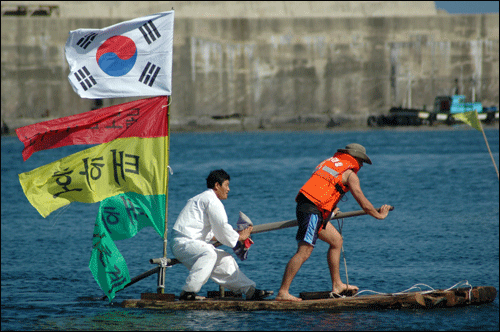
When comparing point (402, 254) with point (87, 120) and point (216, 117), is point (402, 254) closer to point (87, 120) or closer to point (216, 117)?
point (87, 120)

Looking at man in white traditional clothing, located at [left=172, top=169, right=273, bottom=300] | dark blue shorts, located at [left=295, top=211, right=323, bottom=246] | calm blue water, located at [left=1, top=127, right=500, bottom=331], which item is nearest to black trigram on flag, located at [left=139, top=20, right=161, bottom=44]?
man in white traditional clothing, located at [left=172, top=169, right=273, bottom=300]

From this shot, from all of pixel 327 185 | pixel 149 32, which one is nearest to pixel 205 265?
pixel 327 185

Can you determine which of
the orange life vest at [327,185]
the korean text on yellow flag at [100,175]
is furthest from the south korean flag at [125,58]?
the orange life vest at [327,185]

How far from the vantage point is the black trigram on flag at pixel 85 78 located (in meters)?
7.87

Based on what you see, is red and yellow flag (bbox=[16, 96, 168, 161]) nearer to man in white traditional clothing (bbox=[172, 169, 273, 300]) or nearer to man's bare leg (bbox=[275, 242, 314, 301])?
man in white traditional clothing (bbox=[172, 169, 273, 300])

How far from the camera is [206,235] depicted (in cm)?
768

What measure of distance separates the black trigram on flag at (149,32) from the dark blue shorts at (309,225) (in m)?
2.56

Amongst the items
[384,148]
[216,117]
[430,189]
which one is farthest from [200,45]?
[430,189]

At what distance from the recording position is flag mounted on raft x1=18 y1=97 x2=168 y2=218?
7715 mm

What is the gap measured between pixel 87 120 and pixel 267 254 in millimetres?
5388

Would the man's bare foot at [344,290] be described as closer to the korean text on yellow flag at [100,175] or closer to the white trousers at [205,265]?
the white trousers at [205,265]

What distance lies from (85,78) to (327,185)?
2.95 m

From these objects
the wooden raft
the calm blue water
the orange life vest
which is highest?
the orange life vest

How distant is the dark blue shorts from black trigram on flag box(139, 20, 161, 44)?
8.39 ft
